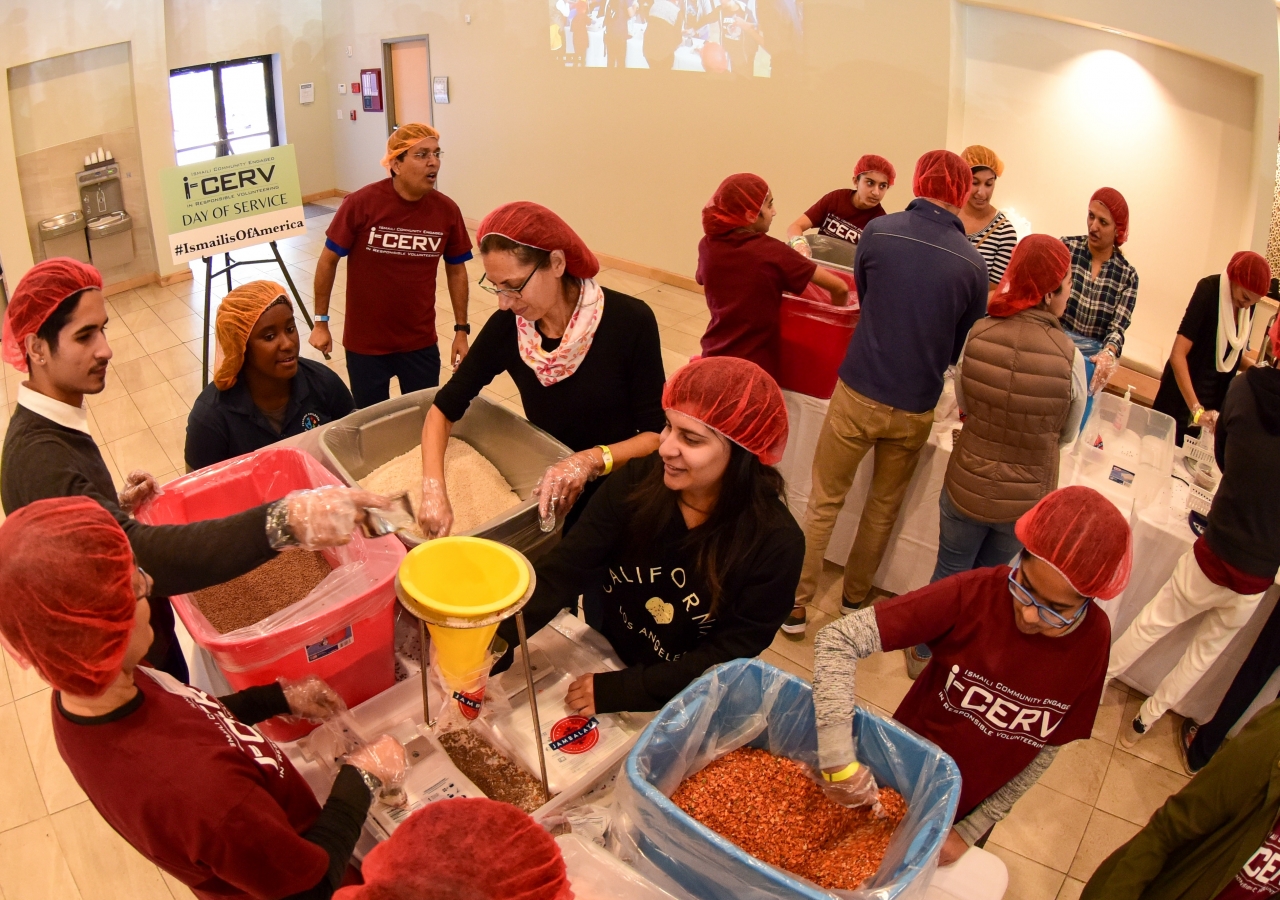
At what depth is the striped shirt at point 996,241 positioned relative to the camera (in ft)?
12.5

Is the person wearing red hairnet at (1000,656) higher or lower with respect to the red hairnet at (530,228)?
lower

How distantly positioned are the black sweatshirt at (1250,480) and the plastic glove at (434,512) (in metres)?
2.19

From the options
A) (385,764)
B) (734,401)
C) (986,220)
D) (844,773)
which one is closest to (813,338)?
(986,220)

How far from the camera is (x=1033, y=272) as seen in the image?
7.70ft

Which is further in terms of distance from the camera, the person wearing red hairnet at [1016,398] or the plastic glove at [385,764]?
the person wearing red hairnet at [1016,398]

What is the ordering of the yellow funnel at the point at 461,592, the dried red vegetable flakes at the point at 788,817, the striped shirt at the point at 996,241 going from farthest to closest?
1. the striped shirt at the point at 996,241
2. the dried red vegetable flakes at the point at 788,817
3. the yellow funnel at the point at 461,592

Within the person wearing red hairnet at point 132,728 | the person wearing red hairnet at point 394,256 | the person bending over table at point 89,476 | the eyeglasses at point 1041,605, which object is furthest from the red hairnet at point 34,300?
the eyeglasses at point 1041,605

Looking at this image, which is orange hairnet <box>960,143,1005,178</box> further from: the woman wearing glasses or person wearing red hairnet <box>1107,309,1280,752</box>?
the woman wearing glasses

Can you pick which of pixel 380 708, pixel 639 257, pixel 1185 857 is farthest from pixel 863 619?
pixel 639 257

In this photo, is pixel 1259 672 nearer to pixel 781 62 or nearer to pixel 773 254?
pixel 773 254

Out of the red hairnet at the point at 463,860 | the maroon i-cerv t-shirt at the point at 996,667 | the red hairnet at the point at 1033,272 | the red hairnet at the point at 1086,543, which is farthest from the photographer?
the red hairnet at the point at 1033,272

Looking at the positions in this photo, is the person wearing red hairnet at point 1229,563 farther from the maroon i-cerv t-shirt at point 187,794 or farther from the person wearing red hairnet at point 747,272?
the maroon i-cerv t-shirt at point 187,794

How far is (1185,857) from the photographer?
1522 millimetres

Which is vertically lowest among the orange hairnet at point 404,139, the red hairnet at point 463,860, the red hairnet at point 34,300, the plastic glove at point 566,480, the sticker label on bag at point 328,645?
the sticker label on bag at point 328,645
